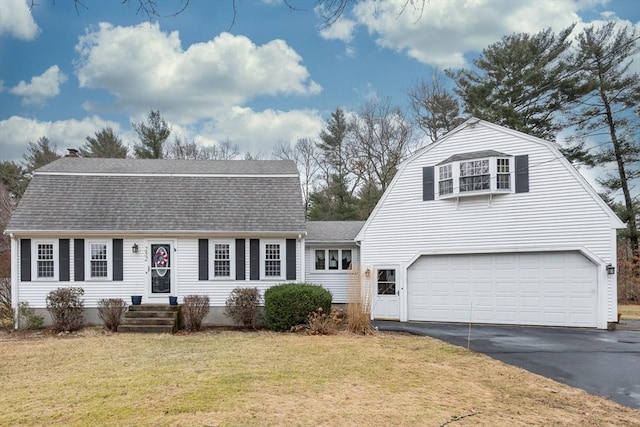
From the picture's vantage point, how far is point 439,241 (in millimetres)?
14828

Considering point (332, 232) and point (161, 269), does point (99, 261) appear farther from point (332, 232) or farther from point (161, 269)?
point (332, 232)

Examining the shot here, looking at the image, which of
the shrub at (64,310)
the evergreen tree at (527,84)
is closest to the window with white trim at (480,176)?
the evergreen tree at (527,84)

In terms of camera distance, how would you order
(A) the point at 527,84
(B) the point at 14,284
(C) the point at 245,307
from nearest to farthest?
1. (C) the point at 245,307
2. (B) the point at 14,284
3. (A) the point at 527,84

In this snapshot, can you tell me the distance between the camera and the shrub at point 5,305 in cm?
1445

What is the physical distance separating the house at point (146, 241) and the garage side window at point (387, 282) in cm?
290

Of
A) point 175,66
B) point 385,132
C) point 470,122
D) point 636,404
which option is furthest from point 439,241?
point 385,132

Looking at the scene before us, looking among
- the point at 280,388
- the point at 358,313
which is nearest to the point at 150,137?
Answer: the point at 358,313

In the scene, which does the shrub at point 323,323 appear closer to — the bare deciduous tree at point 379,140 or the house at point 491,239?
the house at point 491,239

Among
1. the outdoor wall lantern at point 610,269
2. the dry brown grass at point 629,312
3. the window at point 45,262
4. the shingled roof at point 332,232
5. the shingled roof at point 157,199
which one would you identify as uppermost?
the shingled roof at point 157,199

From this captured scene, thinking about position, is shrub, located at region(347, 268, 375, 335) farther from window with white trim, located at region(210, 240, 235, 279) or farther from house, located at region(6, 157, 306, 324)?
window with white trim, located at region(210, 240, 235, 279)

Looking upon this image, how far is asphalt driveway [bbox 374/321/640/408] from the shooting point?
24.2ft

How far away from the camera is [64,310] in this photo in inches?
505

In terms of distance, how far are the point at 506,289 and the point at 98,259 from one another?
43.1 feet

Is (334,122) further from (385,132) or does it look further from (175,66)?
(175,66)
